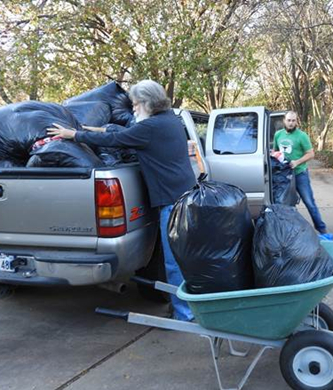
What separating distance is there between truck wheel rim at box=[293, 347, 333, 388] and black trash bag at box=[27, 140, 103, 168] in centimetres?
201

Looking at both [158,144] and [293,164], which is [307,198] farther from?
[158,144]

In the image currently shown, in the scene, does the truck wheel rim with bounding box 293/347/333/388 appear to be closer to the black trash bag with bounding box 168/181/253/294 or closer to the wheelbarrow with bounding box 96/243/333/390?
the wheelbarrow with bounding box 96/243/333/390

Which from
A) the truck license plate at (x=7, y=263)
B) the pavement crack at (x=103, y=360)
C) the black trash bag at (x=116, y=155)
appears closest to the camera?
the pavement crack at (x=103, y=360)

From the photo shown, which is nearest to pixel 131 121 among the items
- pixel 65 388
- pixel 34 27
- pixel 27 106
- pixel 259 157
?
pixel 27 106

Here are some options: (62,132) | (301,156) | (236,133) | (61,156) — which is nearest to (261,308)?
(61,156)

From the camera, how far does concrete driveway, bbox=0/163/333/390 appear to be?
315cm

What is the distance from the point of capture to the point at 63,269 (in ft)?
11.4

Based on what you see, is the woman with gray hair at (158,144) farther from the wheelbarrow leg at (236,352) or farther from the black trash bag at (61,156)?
the wheelbarrow leg at (236,352)

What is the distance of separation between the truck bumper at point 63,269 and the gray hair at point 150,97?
1248 millimetres

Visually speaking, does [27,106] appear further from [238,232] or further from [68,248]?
[238,232]

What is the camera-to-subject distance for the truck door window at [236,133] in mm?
6258

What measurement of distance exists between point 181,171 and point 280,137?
3294 mm

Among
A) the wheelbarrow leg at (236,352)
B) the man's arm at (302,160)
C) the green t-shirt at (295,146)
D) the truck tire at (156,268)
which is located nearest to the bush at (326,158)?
the green t-shirt at (295,146)

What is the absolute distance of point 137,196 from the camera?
380 cm
